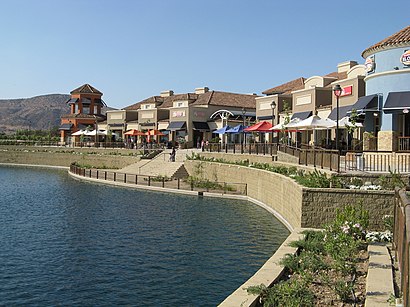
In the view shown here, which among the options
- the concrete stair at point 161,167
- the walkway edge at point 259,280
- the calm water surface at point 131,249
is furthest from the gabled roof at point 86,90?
the walkway edge at point 259,280

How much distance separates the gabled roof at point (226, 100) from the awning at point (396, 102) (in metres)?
38.5

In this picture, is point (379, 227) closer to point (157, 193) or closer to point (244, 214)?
point (244, 214)

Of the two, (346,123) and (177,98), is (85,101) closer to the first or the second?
(177,98)

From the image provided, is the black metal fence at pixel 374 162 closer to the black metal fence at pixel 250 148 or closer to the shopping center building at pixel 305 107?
the shopping center building at pixel 305 107

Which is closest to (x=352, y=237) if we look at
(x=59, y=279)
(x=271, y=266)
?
(x=271, y=266)

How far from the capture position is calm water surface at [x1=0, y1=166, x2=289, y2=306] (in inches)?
526

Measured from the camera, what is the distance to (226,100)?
217ft

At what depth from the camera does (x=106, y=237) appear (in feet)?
66.5

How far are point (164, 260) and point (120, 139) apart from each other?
58.7 m

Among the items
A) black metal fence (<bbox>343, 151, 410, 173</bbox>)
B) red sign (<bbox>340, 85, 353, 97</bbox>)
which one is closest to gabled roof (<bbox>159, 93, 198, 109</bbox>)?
red sign (<bbox>340, 85, 353, 97</bbox>)

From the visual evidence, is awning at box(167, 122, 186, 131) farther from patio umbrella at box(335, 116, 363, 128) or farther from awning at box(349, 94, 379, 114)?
awning at box(349, 94, 379, 114)

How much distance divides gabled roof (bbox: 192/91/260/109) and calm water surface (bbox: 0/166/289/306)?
113ft

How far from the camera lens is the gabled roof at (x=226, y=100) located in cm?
6450

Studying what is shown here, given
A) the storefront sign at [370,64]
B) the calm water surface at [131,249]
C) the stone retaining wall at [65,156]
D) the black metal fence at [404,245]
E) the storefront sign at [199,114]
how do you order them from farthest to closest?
1. the storefront sign at [199,114]
2. the stone retaining wall at [65,156]
3. the storefront sign at [370,64]
4. the calm water surface at [131,249]
5. the black metal fence at [404,245]
